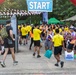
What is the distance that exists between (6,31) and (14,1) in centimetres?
4956

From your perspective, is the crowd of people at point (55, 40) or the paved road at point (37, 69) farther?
the crowd of people at point (55, 40)

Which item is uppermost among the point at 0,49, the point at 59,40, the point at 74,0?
the point at 74,0

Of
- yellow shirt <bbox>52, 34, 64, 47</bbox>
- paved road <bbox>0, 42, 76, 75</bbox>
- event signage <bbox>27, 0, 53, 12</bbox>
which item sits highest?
event signage <bbox>27, 0, 53, 12</bbox>

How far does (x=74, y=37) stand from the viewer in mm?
15594

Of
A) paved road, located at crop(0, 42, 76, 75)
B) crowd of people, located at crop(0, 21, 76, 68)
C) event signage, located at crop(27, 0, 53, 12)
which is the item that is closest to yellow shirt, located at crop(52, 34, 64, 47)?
crowd of people, located at crop(0, 21, 76, 68)

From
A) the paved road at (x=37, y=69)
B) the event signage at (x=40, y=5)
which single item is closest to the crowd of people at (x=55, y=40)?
the paved road at (x=37, y=69)

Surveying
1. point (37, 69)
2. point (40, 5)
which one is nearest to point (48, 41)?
point (40, 5)

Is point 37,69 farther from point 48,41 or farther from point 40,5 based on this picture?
point 40,5

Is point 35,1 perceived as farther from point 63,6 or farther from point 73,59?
point 63,6

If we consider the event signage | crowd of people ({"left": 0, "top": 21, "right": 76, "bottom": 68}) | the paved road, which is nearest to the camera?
the paved road

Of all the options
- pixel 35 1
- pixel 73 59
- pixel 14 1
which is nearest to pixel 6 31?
pixel 73 59

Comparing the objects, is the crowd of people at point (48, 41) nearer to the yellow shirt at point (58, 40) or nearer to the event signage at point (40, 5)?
the yellow shirt at point (58, 40)

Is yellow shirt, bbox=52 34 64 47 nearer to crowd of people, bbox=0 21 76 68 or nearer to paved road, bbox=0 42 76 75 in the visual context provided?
crowd of people, bbox=0 21 76 68

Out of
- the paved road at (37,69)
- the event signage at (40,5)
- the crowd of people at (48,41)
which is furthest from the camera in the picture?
the event signage at (40,5)
